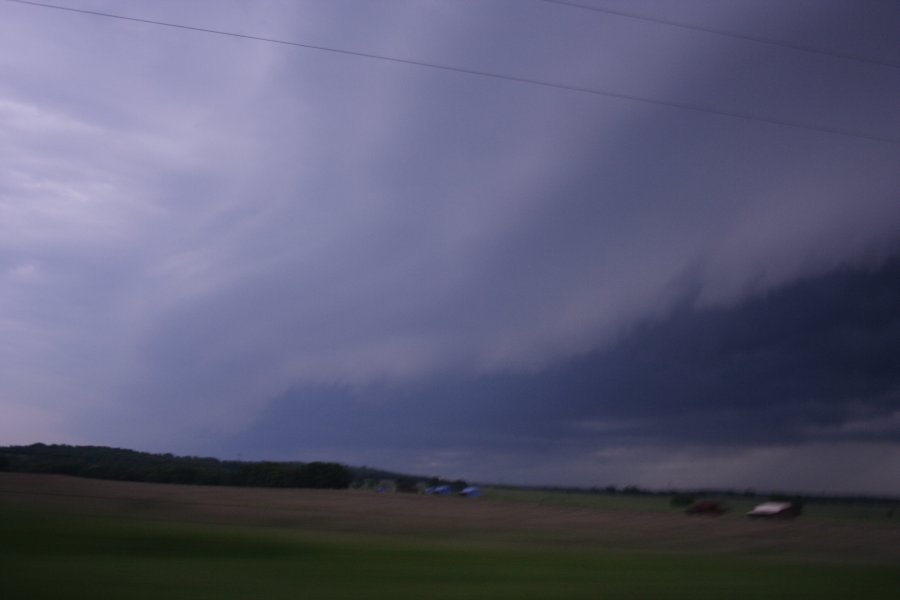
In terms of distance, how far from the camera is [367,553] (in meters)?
13.1

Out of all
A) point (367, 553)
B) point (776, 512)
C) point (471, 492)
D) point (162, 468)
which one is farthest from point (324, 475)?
point (776, 512)

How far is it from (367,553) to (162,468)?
1140 centimetres

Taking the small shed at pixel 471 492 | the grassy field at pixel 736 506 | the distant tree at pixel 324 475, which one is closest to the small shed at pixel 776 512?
the grassy field at pixel 736 506

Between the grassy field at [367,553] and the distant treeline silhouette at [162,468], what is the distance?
1.41 feet

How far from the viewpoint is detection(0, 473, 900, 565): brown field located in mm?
17078

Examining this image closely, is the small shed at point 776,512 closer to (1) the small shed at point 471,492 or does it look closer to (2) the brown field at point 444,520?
(2) the brown field at point 444,520

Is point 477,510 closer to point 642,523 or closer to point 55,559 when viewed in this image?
point 642,523

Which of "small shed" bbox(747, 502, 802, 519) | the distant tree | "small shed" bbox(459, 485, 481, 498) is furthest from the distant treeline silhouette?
"small shed" bbox(747, 502, 802, 519)

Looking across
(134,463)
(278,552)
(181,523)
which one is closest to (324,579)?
(278,552)

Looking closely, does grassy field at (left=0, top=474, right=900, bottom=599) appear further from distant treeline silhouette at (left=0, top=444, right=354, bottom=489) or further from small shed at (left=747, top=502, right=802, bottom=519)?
small shed at (left=747, top=502, right=802, bottom=519)

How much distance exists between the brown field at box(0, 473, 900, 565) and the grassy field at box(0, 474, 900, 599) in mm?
81

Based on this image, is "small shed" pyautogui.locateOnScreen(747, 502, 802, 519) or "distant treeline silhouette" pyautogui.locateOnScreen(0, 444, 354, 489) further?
"small shed" pyautogui.locateOnScreen(747, 502, 802, 519)

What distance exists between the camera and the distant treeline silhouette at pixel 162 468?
18.8m

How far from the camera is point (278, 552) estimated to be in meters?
12.6
